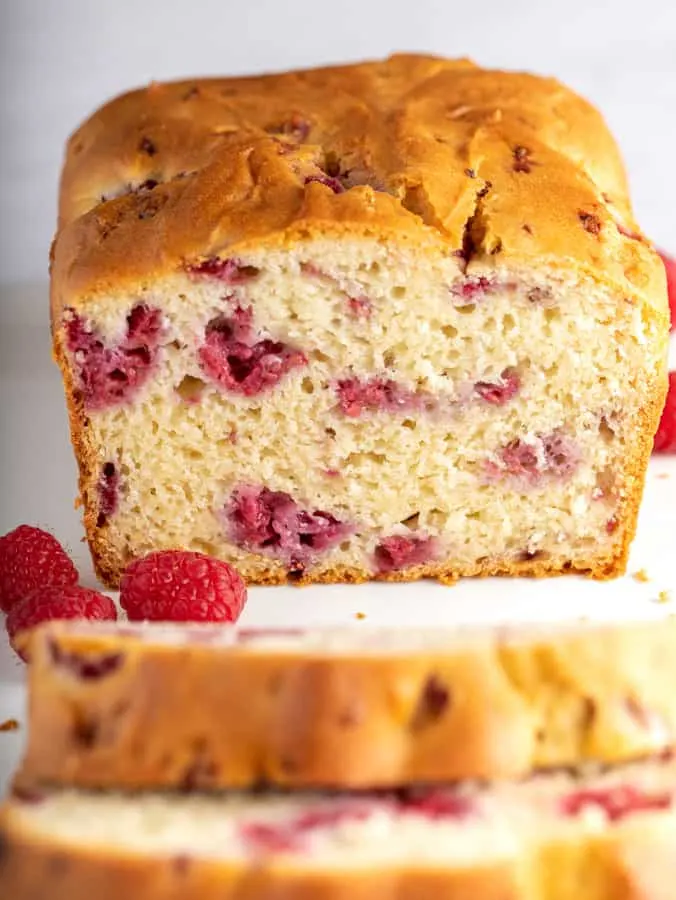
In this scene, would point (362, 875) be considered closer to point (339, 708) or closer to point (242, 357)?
point (339, 708)

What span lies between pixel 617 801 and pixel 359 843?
0.49m

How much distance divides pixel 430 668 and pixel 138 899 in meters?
0.65

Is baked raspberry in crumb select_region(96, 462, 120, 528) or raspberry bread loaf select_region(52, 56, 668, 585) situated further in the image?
baked raspberry in crumb select_region(96, 462, 120, 528)

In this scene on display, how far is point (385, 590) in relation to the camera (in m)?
4.53

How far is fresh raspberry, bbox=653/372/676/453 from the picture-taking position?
505 centimetres

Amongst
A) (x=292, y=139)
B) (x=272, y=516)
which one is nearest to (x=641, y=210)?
(x=292, y=139)

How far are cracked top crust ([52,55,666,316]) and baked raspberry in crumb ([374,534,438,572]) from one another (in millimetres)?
900

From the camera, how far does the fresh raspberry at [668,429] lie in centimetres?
505

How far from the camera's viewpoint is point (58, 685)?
9.39 ft

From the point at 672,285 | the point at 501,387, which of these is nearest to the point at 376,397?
the point at 501,387

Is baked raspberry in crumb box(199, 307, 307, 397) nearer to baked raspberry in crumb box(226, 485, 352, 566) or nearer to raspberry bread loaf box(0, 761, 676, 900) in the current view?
baked raspberry in crumb box(226, 485, 352, 566)

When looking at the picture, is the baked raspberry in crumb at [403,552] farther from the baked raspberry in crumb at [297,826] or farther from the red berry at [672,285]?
the baked raspberry in crumb at [297,826]

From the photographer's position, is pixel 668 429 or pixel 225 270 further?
pixel 668 429

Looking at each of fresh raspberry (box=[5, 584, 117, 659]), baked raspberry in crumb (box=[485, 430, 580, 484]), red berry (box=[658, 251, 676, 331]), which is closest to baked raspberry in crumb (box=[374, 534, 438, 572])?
baked raspberry in crumb (box=[485, 430, 580, 484])
